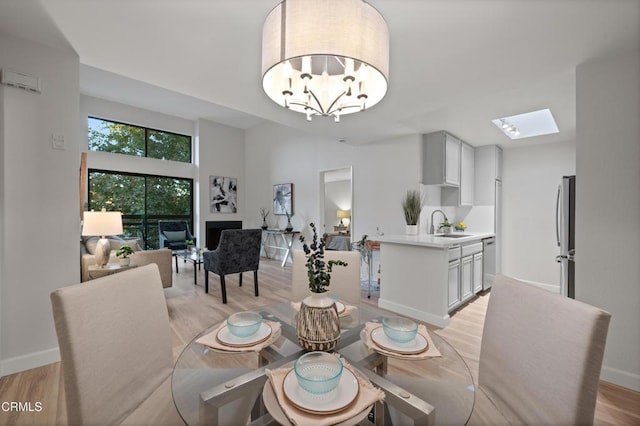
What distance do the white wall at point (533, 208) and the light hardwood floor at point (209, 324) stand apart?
1331 millimetres

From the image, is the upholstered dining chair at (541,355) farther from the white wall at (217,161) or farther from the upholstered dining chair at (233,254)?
the white wall at (217,161)

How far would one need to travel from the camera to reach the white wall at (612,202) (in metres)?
1.90

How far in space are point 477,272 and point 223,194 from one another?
20.3ft

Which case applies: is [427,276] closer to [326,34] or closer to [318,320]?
[318,320]

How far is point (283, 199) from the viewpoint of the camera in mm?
6566

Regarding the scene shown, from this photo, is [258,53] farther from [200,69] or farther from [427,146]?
[427,146]

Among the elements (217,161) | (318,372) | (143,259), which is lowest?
(143,259)

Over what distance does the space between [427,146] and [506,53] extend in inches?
81.9

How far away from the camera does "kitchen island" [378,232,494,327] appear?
2.91m

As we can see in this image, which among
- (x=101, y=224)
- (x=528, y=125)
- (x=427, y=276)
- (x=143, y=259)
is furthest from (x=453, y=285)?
(x=143, y=259)

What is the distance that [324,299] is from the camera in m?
1.08

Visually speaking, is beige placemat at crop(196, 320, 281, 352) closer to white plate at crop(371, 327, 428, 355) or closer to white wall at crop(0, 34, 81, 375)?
white plate at crop(371, 327, 428, 355)

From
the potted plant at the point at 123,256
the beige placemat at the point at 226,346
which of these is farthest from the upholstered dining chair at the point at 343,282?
the potted plant at the point at 123,256

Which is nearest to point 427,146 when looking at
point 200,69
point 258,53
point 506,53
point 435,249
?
point 435,249
